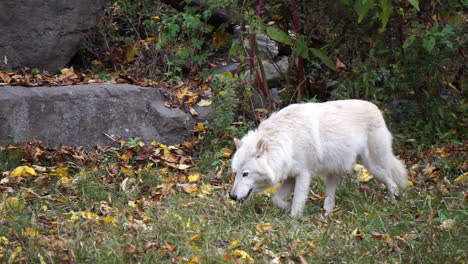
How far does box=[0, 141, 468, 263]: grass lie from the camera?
5.07m

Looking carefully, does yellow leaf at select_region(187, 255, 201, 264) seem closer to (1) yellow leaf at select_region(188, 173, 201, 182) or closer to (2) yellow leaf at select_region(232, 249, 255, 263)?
(2) yellow leaf at select_region(232, 249, 255, 263)

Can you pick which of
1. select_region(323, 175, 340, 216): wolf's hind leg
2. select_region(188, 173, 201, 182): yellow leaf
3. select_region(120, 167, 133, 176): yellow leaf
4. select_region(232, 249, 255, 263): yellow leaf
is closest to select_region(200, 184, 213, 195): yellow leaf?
select_region(188, 173, 201, 182): yellow leaf

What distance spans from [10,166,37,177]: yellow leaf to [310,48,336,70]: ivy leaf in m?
3.83

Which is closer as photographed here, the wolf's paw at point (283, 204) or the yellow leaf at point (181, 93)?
the wolf's paw at point (283, 204)

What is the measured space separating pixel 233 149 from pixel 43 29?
3393mm

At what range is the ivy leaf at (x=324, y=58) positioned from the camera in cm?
884

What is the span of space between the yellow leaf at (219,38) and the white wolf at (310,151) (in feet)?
13.5

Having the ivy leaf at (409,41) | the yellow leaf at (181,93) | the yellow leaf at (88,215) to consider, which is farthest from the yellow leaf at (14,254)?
the ivy leaf at (409,41)

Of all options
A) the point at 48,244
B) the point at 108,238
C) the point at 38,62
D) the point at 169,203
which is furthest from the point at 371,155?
the point at 38,62

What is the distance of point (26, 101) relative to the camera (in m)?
7.96

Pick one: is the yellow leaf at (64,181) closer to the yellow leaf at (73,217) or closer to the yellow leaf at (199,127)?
the yellow leaf at (73,217)

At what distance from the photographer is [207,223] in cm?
585

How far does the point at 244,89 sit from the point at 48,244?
4345mm

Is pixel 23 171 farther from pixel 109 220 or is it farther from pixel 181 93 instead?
pixel 181 93
